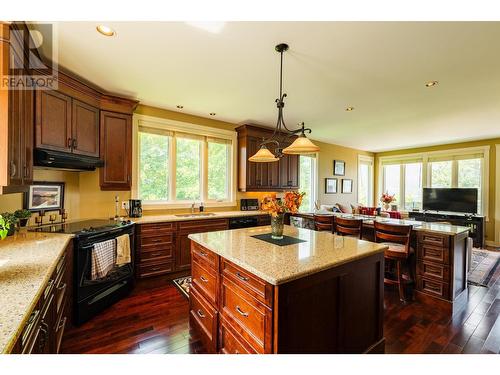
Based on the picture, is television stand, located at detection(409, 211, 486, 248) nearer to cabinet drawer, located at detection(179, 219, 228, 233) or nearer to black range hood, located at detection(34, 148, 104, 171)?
cabinet drawer, located at detection(179, 219, 228, 233)

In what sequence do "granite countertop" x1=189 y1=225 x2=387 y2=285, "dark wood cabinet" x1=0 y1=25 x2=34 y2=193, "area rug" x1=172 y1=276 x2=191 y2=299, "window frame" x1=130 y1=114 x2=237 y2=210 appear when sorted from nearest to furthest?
"granite countertop" x1=189 y1=225 x2=387 y2=285, "dark wood cabinet" x1=0 y1=25 x2=34 y2=193, "area rug" x1=172 y1=276 x2=191 y2=299, "window frame" x1=130 y1=114 x2=237 y2=210

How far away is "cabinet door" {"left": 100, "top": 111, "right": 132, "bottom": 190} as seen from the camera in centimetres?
312

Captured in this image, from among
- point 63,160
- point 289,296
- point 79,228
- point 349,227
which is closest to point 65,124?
point 63,160

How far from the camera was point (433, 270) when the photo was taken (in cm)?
265

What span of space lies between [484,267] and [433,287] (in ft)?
8.18

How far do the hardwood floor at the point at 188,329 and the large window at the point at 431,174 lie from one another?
15.2 feet

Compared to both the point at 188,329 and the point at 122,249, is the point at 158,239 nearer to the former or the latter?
the point at 122,249

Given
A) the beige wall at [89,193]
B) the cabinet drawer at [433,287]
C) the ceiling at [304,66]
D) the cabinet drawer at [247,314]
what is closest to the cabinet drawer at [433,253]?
the cabinet drawer at [433,287]

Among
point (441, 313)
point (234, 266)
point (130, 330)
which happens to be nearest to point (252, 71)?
point (234, 266)

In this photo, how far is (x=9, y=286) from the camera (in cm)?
112

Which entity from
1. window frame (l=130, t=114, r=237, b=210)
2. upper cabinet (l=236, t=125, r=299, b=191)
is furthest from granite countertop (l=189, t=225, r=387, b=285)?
upper cabinet (l=236, t=125, r=299, b=191)

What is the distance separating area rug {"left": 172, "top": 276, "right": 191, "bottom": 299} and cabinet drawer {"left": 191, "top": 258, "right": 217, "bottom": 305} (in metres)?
0.96

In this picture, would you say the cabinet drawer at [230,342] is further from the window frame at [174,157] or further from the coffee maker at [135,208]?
the window frame at [174,157]
